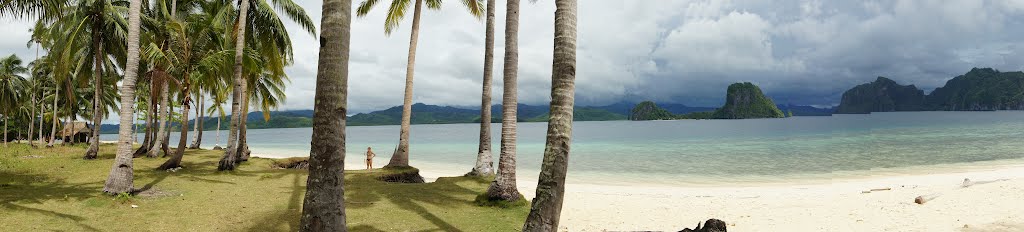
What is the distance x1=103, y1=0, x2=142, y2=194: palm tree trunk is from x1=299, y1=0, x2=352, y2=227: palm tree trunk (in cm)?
819

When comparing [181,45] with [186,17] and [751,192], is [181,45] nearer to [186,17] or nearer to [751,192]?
[186,17]

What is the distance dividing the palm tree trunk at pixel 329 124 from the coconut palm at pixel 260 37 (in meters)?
13.7

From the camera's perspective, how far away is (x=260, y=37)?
71.1 feet

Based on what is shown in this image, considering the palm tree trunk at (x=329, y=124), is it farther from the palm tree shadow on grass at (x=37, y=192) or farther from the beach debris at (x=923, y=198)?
the beach debris at (x=923, y=198)

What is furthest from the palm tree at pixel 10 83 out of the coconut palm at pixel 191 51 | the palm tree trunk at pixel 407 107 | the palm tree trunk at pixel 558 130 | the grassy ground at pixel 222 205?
the palm tree trunk at pixel 558 130

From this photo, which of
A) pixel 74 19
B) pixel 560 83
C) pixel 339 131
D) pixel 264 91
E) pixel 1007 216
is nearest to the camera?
pixel 339 131

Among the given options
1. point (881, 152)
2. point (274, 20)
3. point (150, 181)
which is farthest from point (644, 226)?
point (881, 152)

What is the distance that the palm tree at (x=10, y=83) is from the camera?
42.1 m

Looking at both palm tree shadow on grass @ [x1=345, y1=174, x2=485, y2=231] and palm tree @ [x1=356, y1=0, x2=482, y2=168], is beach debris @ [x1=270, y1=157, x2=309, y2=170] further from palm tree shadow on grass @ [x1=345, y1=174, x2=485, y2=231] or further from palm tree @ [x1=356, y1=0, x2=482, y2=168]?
palm tree shadow on grass @ [x1=345, y1=174, x2=485, y2=231]

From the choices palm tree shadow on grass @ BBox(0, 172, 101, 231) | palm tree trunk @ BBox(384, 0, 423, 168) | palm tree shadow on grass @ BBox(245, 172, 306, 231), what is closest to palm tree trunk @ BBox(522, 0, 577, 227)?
palm tree shadow on grass @ BBox(245, 172, 306, 231)

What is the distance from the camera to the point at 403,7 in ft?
69.0

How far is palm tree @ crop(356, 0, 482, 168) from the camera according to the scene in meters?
18.6

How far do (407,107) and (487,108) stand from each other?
13.0 feet

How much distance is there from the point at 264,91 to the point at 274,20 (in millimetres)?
18798
